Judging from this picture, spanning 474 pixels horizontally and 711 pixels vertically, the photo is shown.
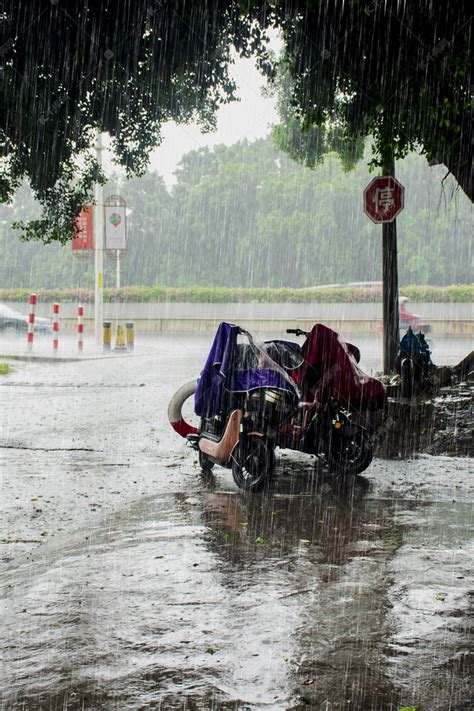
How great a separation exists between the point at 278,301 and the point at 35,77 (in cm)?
3402

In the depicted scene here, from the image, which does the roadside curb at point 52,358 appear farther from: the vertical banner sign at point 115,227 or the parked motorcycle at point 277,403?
the parked motorcycle at point 277,403

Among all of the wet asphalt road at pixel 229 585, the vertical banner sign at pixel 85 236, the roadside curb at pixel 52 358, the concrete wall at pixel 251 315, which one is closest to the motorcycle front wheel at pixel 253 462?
the wet asphalt road at pixel 229 585

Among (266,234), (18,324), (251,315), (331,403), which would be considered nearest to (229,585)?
(331,403)

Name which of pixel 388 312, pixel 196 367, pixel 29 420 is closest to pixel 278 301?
pixel 196 367

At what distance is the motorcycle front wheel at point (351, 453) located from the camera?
803 centimetres

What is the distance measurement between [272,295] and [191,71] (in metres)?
33.1

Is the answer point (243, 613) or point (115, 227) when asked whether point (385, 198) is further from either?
point (115, 227)

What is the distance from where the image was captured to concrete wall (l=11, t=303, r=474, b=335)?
37781mm

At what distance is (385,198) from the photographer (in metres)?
12.1

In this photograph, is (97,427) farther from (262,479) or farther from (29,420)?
(262,479)

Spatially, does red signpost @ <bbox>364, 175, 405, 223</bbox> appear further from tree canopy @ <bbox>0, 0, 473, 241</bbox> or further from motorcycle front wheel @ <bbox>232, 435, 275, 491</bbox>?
motorcycle front wheel @ <bbox>232, 435, 275, 491</bbox>

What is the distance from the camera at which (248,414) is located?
7547mm

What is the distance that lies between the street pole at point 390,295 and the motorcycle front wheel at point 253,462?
22.9ft

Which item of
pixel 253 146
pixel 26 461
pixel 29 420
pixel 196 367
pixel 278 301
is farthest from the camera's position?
pixel 253 146
